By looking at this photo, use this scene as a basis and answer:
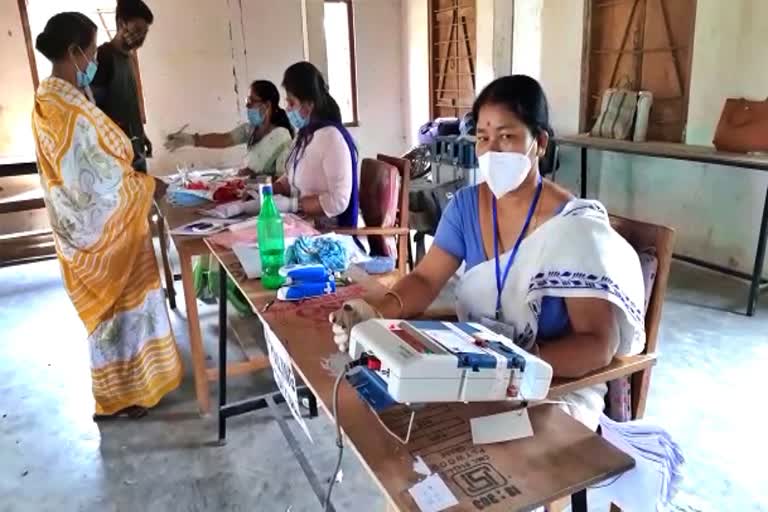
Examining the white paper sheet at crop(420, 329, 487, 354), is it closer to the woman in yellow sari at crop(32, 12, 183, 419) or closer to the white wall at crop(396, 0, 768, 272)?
the woman in yellow sari at crop(32, 12, 183, 419)

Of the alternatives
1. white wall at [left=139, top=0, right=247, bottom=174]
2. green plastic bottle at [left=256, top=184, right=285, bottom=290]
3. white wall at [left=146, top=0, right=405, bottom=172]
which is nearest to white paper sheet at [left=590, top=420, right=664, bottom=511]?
green plastic bottle at [left=256, top=184, right=285, bottom=290]

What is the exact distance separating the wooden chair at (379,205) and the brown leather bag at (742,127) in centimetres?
206

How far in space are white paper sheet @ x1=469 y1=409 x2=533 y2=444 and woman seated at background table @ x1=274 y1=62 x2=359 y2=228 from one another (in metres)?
1.67

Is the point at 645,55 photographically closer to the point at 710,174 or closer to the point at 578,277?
the point at 710,174

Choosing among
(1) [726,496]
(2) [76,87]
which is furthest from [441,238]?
(2) [76,87]

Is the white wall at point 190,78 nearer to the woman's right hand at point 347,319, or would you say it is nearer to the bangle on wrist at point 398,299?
the bangle on wrist at point 398,299

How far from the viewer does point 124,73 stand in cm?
340

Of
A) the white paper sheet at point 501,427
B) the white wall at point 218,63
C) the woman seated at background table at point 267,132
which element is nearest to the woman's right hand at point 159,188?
the woman seated at background table at point 267,132

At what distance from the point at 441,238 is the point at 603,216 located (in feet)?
1.32

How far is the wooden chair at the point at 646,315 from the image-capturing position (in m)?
1.15

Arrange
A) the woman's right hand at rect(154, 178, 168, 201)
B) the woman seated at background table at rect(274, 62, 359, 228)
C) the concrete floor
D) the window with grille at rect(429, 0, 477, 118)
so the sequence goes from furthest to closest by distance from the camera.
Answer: the window with grille at rect(429, 0, 477, 118) < the woman seated at background table at rect(274, 62, 359, 228) < the woman's right hand at rect(154, 178, 168, 201) < the concrete floor

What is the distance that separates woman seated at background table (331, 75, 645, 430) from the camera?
112 cm

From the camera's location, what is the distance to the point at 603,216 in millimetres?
1197

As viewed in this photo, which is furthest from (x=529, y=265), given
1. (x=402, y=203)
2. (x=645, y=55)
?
(x=645, y=55)
